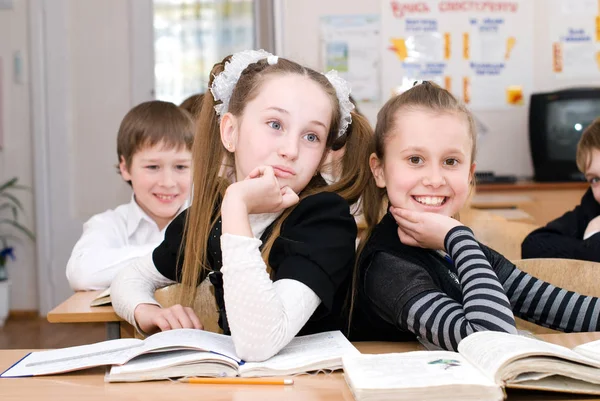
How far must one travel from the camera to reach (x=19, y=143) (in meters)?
5.52

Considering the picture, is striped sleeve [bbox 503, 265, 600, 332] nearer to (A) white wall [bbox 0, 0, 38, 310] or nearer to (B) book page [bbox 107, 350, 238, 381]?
(B) book page [bbox 107, 350, 238, 381]

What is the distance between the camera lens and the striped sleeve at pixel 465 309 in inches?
47.6

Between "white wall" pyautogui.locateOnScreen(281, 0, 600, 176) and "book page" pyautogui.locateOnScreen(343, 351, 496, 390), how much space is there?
13.7 ft

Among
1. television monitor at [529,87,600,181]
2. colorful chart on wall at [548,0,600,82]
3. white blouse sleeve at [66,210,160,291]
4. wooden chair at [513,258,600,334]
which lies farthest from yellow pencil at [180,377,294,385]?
colorful chart on wall at [548,0,600,82]

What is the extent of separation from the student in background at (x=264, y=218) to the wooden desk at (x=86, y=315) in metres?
0.06

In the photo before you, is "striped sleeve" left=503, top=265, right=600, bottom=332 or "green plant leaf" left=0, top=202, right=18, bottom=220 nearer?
"striped sleeve" left=503, top=265, right=600, bottom=332

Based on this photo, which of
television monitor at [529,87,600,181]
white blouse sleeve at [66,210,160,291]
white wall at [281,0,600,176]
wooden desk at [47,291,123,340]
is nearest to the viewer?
wooden desk at [47,291,123,340]

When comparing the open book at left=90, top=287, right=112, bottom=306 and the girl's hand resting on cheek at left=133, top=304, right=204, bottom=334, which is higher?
the girl's hand resting on cheek at left=133, top=304, right=204, bottom=334

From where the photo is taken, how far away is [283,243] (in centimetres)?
137

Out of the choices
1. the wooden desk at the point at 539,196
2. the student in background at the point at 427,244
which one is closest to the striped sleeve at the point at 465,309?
the student in background at the point at 427,244

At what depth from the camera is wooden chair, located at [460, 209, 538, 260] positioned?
261 cm

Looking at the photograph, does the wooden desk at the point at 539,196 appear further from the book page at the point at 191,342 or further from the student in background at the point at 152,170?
the book page at the point at 191,342

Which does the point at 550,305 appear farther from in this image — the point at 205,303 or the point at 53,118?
the point at 53,118

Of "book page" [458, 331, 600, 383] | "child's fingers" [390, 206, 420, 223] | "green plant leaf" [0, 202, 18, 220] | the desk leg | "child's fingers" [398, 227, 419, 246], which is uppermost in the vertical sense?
"child's fingers" [390, 206, 420, 223]
